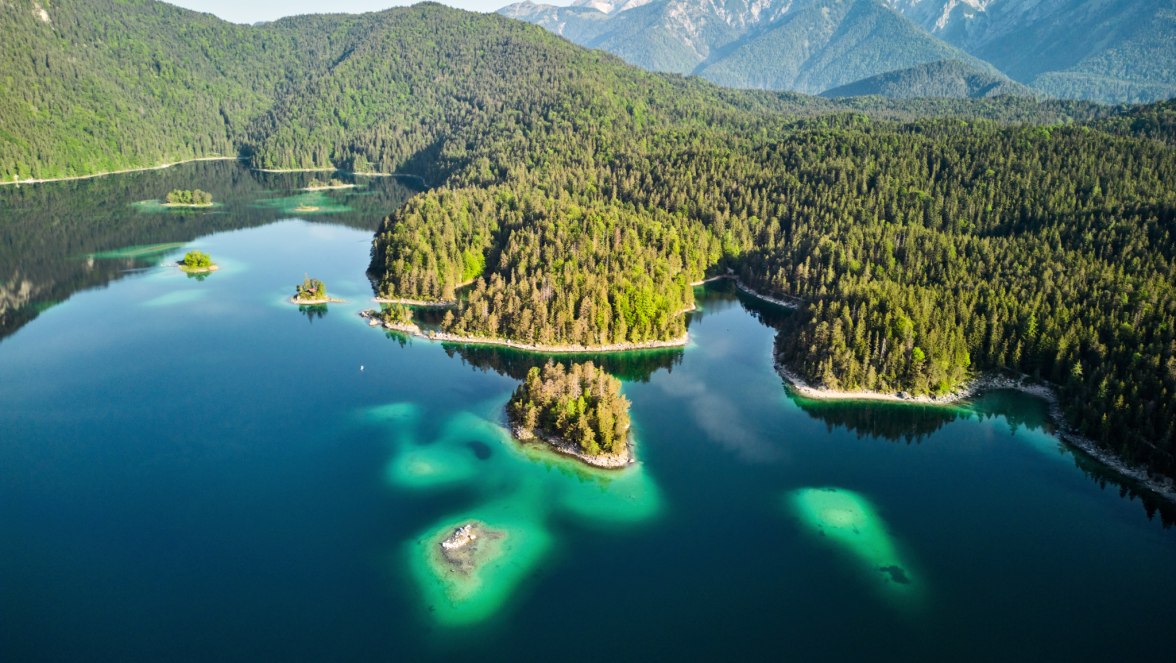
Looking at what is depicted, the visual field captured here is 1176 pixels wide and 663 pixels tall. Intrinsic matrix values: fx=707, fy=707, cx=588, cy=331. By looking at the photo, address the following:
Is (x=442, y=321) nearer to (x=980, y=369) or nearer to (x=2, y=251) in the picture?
(x=980, y=369)

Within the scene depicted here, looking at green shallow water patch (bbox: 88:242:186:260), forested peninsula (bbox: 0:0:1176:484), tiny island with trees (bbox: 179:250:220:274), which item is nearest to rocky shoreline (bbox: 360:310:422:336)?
forested peninsula (bbox: 0:0:1176:484)

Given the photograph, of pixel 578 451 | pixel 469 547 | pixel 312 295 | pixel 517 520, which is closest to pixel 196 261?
pixel 312 295

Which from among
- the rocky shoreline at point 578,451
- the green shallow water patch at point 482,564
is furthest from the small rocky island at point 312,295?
the green shallow water patch at point 482,564

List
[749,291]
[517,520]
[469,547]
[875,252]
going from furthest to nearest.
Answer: [749,291], [875,252], [517,520], [469,547]

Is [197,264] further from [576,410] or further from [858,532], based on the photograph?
[858,532]

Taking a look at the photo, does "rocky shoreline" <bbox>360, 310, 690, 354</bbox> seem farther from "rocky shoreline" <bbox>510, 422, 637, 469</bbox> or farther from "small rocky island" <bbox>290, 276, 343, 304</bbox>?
"rocky shoreline" <bbox>510, 422, 637, 469</bbox>

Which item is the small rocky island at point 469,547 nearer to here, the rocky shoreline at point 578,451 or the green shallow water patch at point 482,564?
the green shallow water patch at point 482,564
